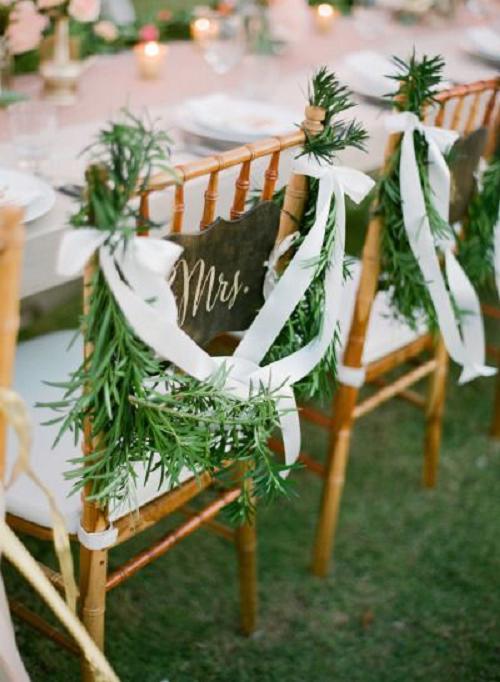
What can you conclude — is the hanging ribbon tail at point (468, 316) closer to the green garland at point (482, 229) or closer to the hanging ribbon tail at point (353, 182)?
the green garland at point (482, 229)

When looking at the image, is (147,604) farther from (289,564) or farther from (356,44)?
(356,44)

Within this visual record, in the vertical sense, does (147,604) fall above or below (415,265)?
below

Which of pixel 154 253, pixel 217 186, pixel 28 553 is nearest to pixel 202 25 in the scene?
pixel 217 186

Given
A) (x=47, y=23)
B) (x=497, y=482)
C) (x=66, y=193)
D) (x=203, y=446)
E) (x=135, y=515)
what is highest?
(x=47, y=23)

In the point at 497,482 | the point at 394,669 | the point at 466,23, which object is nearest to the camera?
the point at 394,669

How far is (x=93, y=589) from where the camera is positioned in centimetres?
119

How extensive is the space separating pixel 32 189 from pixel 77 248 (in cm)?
51

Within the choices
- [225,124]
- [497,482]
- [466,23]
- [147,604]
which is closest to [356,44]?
[466,23]

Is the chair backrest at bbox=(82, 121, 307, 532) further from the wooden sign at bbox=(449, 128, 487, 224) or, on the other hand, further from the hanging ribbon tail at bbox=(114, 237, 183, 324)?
the wooden sign at bbox=(449, 128, 487, 224)

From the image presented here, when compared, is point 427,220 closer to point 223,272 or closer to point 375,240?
point 375,240

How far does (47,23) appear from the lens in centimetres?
178

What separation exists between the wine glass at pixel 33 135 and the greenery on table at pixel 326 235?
500mm

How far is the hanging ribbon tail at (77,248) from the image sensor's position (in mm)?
872

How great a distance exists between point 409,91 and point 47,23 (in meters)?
0.83
